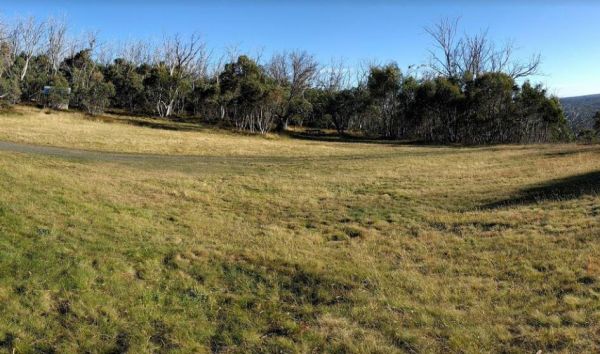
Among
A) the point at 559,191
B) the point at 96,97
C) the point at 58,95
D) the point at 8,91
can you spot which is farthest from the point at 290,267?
the point at 96,97

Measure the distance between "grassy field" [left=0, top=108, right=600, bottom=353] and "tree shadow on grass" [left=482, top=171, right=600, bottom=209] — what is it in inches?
3.4

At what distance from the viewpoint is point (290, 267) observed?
8148 mm

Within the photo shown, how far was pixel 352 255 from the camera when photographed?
9.05m

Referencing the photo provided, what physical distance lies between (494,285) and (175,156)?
21835 mm

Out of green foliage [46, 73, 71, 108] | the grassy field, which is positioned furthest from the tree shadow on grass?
green foliage [46, 73, 71, 108]

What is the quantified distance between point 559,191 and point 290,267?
11.5m

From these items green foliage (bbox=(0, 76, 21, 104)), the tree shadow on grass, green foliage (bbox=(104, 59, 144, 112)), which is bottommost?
the tree shadow on grass

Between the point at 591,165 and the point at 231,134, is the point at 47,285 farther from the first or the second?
the point at 231,134

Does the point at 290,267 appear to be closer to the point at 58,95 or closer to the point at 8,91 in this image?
the point at 8,91

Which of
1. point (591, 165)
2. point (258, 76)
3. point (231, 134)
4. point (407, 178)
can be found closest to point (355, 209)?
point (407, 178)

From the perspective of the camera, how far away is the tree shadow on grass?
552 inches

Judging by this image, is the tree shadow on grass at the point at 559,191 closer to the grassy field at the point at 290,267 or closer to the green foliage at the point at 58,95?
the grassy field at the point at 290,267

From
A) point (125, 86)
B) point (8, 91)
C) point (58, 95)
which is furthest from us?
point (125, 86)

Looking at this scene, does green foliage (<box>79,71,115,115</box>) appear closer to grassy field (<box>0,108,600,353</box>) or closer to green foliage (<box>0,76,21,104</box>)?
green foliage (<box>0,76,21,104</box>)
